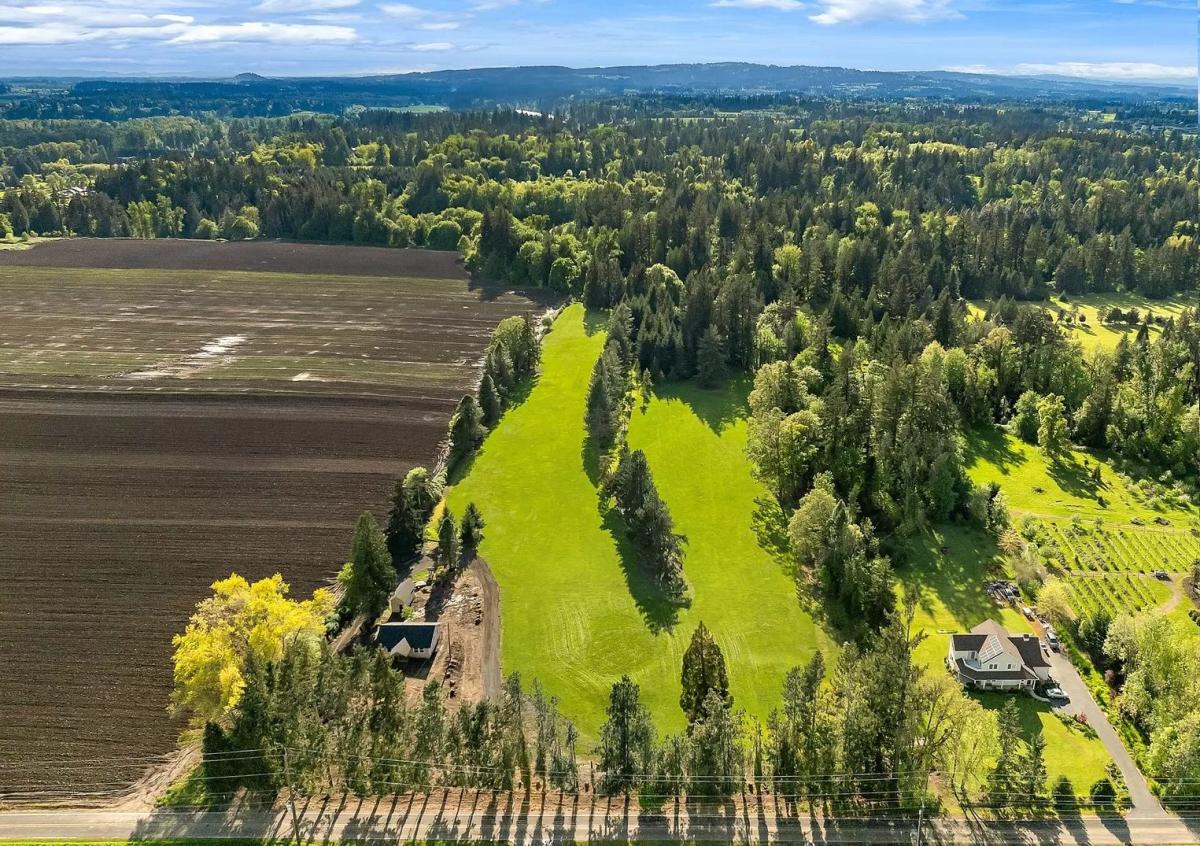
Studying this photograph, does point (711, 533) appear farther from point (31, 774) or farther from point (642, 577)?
point (31, 774)

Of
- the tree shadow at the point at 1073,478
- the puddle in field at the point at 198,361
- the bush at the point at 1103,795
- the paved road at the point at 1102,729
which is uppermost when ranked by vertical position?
the puddle in field at the point at 198,361

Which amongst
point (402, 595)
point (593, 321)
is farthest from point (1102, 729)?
→ point (593, 321)

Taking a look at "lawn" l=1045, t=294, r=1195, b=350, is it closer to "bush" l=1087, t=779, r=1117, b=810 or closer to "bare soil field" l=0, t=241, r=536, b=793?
"bush" l=1087, t=779, r=1117, b=810

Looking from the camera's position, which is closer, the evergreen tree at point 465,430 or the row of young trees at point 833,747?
the row of young trees at point 833,747

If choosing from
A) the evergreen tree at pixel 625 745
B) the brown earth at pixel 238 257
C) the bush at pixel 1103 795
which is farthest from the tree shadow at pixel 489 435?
the brown earth at pixel 238 257

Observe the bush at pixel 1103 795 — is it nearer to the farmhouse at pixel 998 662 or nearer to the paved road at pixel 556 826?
the paved road at pixel 556 826

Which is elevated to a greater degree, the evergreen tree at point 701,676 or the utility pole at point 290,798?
the evergreen tree at point 701,676

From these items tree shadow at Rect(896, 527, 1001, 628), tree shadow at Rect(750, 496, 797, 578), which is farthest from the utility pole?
tree shadow at Rect(896, 527, 1001, 628)

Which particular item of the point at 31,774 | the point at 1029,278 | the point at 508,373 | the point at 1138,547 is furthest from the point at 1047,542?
the point at 1029,278
